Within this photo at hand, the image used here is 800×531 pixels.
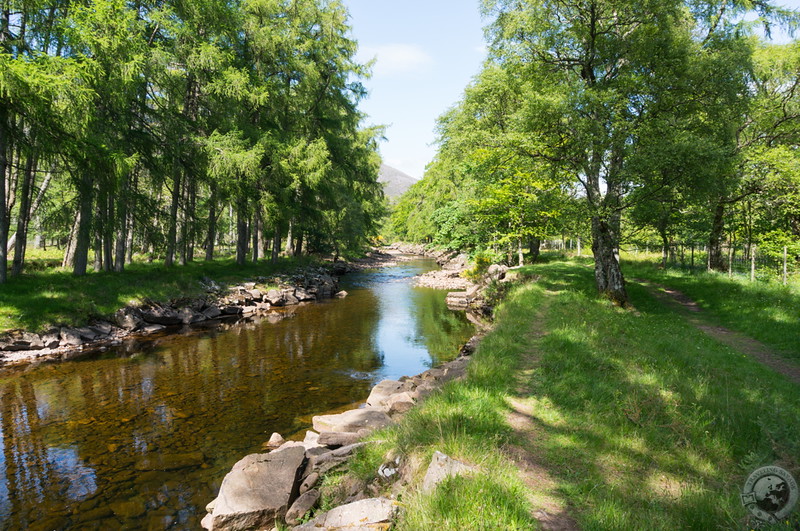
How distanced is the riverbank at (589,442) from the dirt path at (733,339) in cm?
71

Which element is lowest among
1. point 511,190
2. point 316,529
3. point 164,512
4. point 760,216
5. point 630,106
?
point 164,512

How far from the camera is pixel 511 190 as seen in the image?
79.5 ft

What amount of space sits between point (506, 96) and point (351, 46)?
11356 mm

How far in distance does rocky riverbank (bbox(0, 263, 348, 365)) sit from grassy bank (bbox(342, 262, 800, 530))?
13.3 meters

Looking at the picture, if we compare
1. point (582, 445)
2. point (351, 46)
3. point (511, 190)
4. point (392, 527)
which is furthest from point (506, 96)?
point (392, 527)

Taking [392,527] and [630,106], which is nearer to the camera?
[392,527]

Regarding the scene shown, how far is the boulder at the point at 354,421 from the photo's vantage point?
7520 millimetres

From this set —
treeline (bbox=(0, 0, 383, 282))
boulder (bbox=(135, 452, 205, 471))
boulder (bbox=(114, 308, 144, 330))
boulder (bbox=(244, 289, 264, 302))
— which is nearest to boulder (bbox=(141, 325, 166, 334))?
boulder (bbox=(114, 308, 144, 330))

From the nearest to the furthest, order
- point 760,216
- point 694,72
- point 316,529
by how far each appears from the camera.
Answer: point 316,529, point 694,72, point 760,216

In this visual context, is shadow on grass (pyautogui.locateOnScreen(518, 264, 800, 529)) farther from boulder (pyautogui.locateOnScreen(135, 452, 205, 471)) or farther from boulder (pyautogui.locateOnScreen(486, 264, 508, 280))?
boulder (pyautogui.locateOnScreen(486, 264, 508, 280))

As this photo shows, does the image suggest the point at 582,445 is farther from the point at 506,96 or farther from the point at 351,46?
the point at 351,46

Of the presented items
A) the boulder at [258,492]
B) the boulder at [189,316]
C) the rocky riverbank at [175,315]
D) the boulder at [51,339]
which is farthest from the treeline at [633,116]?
the boulder at [51,339]

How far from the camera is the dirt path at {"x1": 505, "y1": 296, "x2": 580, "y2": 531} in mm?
3791

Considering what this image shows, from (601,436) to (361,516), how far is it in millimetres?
3505
